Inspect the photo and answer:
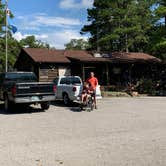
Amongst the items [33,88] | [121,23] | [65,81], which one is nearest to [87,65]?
[65,81]

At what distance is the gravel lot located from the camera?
7969 millimetres

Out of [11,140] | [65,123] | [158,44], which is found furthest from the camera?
[158,44]

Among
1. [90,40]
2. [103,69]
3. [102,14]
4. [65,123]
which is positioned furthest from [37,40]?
[65,123]

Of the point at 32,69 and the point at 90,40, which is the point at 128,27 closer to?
the point at 90,40

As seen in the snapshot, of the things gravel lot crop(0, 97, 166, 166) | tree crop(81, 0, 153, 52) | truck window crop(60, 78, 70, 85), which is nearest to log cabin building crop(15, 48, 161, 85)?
tree crop(81, 0, 153, 52)

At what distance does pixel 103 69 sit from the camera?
3606 cm

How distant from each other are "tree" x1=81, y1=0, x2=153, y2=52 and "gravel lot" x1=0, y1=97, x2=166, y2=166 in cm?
3187

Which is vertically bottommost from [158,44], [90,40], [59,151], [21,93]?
[59,151]

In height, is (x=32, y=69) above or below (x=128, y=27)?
below

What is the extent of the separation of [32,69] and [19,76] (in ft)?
49.0

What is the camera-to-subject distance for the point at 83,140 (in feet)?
33.6

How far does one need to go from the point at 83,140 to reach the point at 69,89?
10561 mm

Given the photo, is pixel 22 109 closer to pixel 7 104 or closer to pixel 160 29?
pixel 7 104

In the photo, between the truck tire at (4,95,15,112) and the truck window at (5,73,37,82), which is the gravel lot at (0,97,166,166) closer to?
the truck tire at (4,95,15,112)
